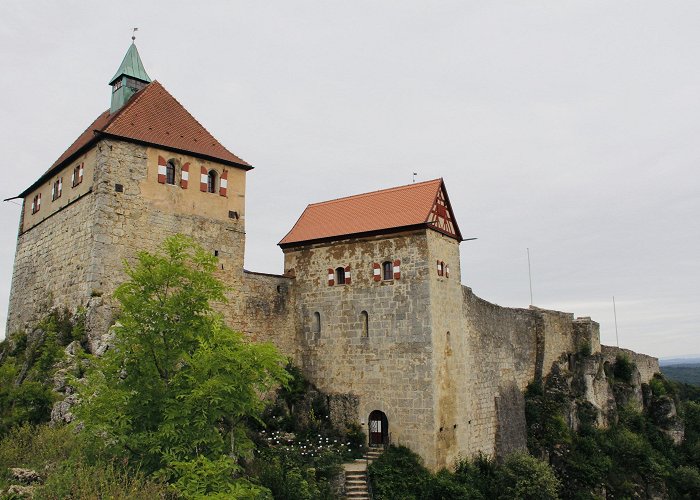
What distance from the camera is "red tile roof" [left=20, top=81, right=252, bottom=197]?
2261cm

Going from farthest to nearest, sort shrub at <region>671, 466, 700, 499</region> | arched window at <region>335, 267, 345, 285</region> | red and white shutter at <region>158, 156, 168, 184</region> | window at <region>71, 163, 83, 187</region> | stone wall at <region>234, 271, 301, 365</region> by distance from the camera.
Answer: shrub at <region>671, 466, 700, 499</region>
arched window at <region>335, 267, 345, 285</region>
stone wall at <region>234, 271, 301, 365</region>
red and white shutter at <region>158, 156, 168, 184</region>
window at <region>71, 163, 83, 187</region>

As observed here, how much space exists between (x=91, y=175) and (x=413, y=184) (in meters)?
12.6

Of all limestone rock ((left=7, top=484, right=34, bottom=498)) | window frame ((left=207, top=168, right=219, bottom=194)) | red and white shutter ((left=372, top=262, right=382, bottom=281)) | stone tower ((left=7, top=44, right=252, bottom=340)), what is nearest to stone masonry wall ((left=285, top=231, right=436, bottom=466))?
red and white shutter ((left=372, top=262, right=382, bottom=281))

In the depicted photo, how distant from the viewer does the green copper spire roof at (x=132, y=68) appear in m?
25.7

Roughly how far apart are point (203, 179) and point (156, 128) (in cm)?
255

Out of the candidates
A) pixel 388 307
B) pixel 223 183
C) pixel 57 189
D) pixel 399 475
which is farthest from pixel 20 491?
pixel 57 189

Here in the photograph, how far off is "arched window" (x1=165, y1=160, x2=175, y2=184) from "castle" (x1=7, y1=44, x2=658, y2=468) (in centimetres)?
7

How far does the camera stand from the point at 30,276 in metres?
25.2

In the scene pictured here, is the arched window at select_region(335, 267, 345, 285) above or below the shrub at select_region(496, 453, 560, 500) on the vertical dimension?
above

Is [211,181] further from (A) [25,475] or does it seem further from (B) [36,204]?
(A) [25,475]

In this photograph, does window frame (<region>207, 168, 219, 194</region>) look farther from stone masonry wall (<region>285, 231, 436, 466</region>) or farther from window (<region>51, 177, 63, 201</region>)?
window (<region>51, 177, 63, 201</region>)

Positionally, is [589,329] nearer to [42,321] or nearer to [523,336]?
[523,336]

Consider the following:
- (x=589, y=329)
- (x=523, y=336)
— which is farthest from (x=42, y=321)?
(x=589, y=329)

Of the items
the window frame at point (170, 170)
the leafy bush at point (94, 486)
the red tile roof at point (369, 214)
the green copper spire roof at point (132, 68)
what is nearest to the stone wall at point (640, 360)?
the red tile roof at point (369, 214)
